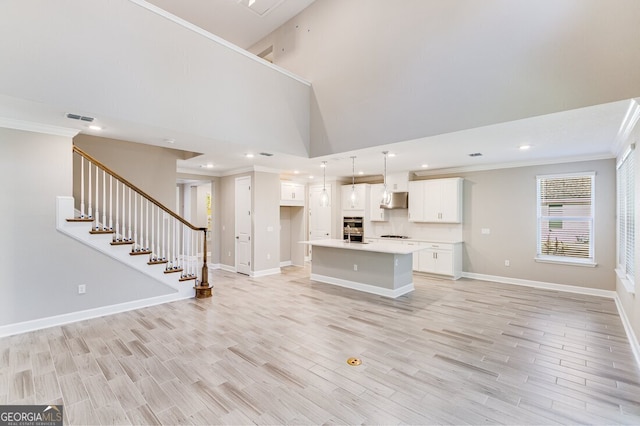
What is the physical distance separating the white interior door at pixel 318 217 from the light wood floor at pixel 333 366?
171 inches

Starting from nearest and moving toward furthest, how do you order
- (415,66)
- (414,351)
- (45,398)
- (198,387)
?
(45,398)
(198,387)
(414,351)
(415,66)

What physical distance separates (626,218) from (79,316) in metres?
7.99

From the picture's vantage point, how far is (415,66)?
14.0 ft

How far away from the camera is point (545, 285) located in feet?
20.0

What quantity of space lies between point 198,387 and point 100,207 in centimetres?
386

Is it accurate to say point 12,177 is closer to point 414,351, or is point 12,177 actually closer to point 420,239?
point 414,351

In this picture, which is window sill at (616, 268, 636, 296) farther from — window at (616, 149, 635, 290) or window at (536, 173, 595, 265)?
window at (536, 173, 595, 265)

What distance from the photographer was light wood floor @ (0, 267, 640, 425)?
7.53 feet

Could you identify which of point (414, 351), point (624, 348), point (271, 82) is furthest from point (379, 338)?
point (271, 82)

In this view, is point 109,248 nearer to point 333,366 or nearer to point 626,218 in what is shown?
point 333,366

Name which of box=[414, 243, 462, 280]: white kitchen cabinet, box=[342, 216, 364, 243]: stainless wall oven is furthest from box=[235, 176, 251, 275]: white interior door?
box=[414, 243, 462, 280]: white kitchen cabinet

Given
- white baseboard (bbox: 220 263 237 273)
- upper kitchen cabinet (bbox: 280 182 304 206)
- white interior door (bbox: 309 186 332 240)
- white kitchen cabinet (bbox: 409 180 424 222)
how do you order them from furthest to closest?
white interior door (bbox: 309 186 332 240)
upper kitchen cabinet (bbox: 280 182 304 206)
white baseboard (bbox: 220 263 237 273)
white kitchen cabinet (bbox: 409 180 424 222)

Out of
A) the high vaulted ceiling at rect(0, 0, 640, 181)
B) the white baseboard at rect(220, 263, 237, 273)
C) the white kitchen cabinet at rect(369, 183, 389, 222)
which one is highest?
the high vaulted ceiling at rect(0, 0, 640, 181)

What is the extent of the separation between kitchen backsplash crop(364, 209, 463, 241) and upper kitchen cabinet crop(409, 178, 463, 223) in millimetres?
283
